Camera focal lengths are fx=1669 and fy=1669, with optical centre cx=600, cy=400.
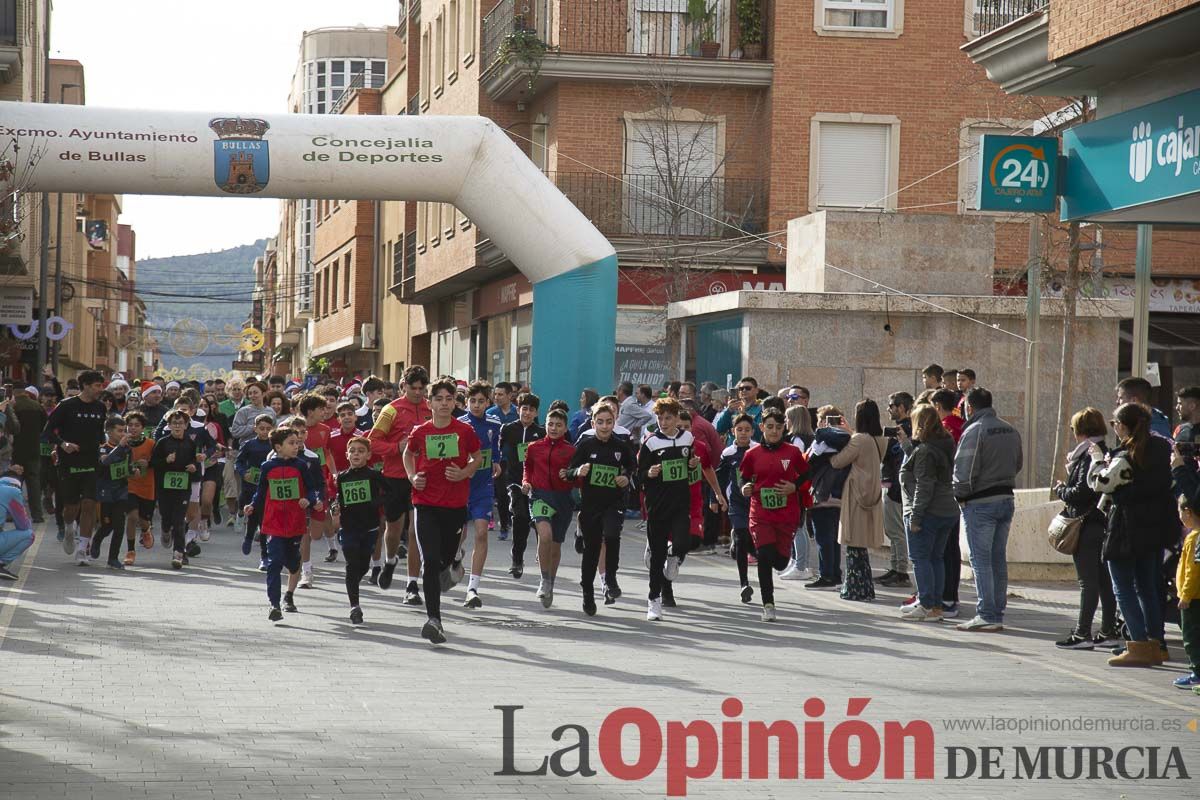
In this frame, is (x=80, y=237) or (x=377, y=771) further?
(x=80, y=237)

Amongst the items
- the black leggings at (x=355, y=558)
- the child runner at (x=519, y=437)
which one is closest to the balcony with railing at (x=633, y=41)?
the child runner at (x=519, y=437)

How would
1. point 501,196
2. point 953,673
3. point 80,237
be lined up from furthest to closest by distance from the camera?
point 80,237
point 501,196
point 953,673

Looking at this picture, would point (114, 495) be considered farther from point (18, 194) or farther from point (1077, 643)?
point (1077, 643)

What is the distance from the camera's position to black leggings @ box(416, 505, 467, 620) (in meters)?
11.4

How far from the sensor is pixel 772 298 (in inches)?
886

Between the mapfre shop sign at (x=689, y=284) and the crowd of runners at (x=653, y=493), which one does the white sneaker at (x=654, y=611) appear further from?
the mapfre shop sign at (x=689, y=284)

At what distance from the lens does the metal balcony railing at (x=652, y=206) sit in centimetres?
3039

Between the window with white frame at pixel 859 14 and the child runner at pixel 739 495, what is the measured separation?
51.5 feet

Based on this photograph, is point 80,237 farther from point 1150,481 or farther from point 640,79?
point 1150,481

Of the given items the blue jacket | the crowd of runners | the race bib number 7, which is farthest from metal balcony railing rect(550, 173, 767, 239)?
the race bib number 7

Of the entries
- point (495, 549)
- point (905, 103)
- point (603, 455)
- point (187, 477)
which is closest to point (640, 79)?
point (905, 103)

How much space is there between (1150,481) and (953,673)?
72.9 inches

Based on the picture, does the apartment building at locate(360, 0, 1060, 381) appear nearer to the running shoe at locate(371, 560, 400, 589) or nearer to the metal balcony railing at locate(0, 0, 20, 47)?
the metal balcony railing at locate(0, 0, 20, 47)

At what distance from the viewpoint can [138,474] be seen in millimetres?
16234
